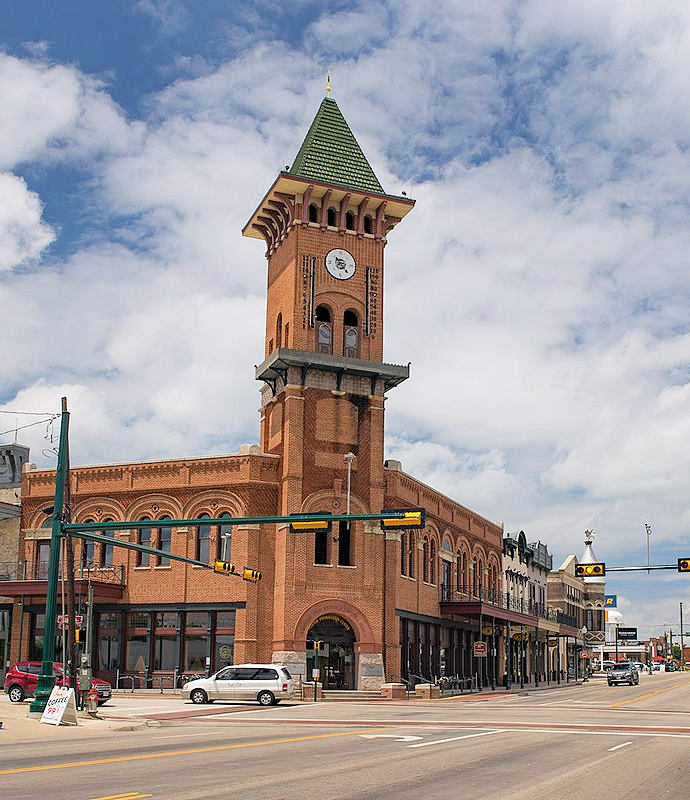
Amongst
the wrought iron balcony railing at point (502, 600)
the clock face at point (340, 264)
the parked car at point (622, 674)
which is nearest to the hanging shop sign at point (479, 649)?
the wrought iron balcony railing at point (502, 600)

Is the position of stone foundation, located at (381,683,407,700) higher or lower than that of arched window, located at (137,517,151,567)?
lower

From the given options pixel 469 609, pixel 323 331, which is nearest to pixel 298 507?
pixel 323 331

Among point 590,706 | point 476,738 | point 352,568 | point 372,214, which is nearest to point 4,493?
point 352,568

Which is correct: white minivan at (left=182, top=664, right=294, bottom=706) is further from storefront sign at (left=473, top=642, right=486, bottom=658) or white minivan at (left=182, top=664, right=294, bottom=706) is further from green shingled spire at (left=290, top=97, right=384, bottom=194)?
green shingled spire at (left=290, top=97, right=384, bottom=194)

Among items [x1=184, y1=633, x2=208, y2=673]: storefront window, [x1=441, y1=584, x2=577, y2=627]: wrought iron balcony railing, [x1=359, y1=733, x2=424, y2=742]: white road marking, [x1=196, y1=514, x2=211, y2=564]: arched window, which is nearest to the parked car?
[x1=441, y1=584, x2=577, y2=627]: wrought iron balcony railing

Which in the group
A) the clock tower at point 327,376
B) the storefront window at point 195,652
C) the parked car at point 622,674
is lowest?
the parked car at point 622,674

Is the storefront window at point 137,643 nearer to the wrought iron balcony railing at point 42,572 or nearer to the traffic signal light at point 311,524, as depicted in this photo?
the wrought iron balcony railing at point 42,572

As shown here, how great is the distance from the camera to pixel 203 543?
51812mm

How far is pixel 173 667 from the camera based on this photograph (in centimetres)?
5038

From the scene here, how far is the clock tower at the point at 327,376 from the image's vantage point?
50.5m

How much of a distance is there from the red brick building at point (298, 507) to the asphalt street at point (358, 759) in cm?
1722

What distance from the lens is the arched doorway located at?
5028 centimetres

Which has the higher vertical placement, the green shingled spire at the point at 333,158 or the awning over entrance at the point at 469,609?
the green shingled spire at the point at 333,158

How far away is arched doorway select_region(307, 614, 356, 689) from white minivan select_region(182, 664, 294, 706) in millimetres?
8859
